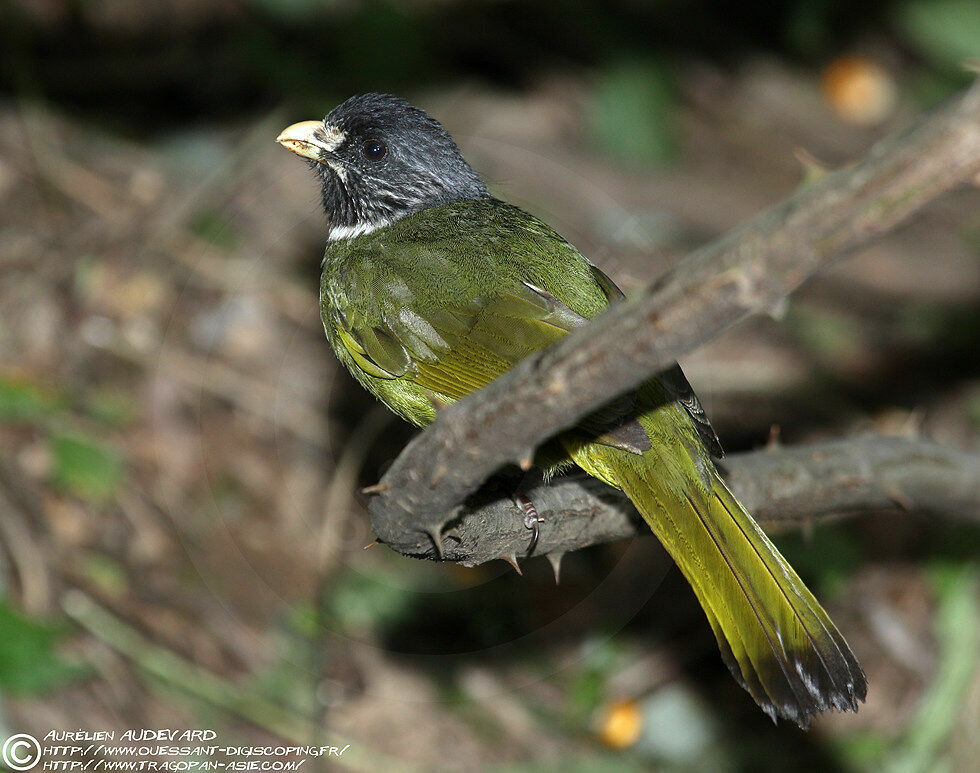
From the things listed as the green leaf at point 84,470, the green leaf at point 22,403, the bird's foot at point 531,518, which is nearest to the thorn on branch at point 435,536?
the bird's foot at point 531,518

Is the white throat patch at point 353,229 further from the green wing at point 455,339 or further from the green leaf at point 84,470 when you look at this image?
the green leaf at point 84,470

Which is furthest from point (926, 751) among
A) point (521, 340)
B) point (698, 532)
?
point (521, 340)

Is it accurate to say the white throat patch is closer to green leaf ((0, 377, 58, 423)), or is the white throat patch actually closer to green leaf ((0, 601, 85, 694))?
green leaf ((0, 601, 85, 694))

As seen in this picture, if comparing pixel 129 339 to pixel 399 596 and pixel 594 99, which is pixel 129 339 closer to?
pixel 399 596

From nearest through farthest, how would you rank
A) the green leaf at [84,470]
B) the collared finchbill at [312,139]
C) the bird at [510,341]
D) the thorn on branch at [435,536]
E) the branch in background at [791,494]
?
the thorn on branch at [435,536] → the bird at [510,341] → the branch in background at [791,494] → the collared finchbill at [312,139] → the green leaf at [84,470]

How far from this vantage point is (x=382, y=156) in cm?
375

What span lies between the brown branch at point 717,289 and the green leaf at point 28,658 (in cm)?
267

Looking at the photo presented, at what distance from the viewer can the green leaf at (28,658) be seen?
3.91 metres

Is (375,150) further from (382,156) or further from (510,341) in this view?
(510,341)

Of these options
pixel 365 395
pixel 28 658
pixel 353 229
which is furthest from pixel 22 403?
pixel 353 229

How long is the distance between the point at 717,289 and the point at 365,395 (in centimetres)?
443

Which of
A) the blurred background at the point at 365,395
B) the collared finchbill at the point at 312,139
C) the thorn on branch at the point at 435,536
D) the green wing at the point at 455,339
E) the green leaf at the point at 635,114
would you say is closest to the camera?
the thorn on branch at the point at 435,536

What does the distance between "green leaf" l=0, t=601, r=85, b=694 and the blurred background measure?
1cm

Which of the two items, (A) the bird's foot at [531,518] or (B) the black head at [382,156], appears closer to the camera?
(A) the bird's foot at [531,518]
